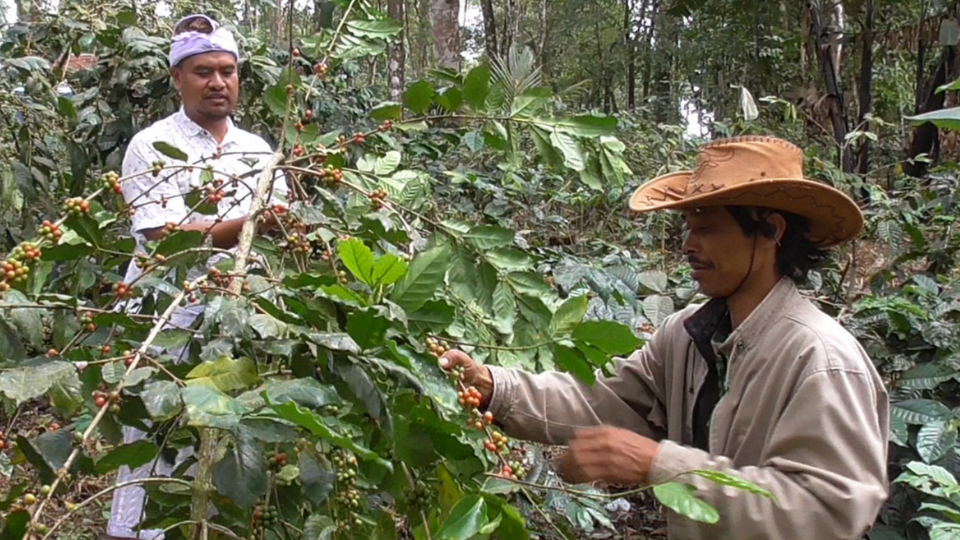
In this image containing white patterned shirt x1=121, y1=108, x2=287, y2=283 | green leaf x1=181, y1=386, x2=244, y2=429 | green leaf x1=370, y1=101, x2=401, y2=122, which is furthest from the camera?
white patterned shirt x1=121, y1=108, x2=287, y2=283

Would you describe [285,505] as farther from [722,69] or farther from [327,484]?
[722,69]

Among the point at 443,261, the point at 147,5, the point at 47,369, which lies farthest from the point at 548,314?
the point at 147,5

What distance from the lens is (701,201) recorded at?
5.72 ft

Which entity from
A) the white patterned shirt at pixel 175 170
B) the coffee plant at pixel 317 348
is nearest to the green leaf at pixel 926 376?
the coffee plant at pixel 317 348

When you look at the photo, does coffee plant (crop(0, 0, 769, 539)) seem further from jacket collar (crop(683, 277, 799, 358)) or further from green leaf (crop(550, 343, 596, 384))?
jacket collar (crop(683, 277, 799, 358))

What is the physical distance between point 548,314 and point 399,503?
0.49 m

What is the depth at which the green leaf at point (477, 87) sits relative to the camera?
1645 mm

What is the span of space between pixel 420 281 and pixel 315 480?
304 mm

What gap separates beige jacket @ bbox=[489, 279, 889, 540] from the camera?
146 cm

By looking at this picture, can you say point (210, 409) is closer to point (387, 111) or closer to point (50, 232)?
point (50, 232)

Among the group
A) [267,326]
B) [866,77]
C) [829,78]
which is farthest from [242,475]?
[866,77]

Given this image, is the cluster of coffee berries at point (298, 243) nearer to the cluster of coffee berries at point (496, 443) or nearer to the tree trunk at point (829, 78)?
the cluster of coffee berries at point (496, 443)

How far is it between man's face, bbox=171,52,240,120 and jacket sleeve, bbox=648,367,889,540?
5.52 feet

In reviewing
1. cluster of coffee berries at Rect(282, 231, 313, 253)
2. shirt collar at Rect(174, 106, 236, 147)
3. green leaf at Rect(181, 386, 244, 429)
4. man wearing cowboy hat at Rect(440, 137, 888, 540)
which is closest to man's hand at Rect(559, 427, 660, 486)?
man wearing cowboy hat at Rect(440, 137, 888, 540)
